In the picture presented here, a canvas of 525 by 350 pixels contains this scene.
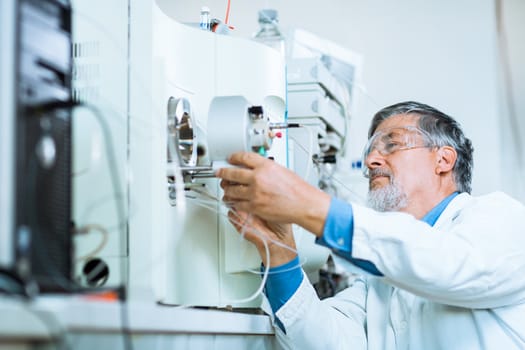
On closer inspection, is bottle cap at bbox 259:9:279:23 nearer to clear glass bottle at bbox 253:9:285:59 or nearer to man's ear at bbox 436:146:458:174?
clear glass bottle at bbox 253:9:285:59

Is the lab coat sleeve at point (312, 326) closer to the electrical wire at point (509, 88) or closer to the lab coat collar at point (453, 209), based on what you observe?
the lab coat collar at point (453, 209)

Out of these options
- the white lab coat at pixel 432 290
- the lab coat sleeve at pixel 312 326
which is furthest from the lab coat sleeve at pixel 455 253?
the lab coat sleeve at pixel 312 326

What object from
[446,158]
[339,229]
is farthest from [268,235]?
[446,158]

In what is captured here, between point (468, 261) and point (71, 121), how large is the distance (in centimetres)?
83

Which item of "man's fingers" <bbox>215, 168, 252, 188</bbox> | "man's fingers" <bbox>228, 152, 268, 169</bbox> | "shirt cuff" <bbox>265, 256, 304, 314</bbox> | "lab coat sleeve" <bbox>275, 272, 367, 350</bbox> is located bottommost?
"lab coat sleeve" <bbox>275, 272, 367, 350</bbox>

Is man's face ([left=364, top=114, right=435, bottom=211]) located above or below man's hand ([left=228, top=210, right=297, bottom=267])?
above

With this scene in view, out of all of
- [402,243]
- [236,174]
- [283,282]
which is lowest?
[283,282]

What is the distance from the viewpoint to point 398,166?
74.5 inches

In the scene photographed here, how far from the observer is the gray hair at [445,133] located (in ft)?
6.40

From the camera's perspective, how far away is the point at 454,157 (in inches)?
76.5

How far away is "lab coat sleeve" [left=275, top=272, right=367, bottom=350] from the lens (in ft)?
5.22

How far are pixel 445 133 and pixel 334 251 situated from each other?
78cm

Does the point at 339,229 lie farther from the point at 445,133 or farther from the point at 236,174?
the point at 445,133

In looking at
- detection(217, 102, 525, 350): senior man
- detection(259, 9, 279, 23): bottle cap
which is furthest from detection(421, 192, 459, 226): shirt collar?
detection(259, 9, 279, 23): bottle cap
